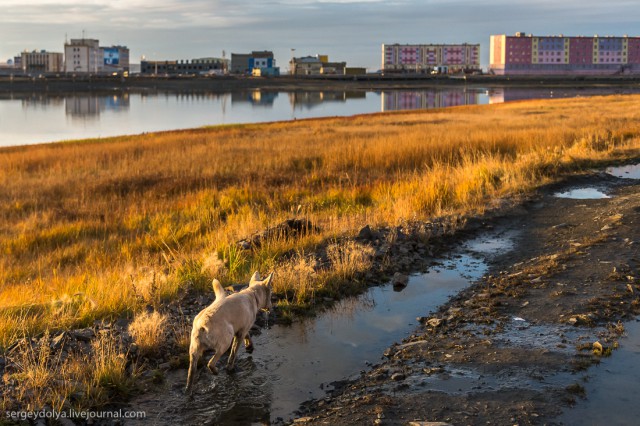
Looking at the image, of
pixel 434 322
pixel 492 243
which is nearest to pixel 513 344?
pixel 434 322

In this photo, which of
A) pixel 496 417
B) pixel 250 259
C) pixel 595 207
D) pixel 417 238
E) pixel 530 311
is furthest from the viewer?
pixel 595 207

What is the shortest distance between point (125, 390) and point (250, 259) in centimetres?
456

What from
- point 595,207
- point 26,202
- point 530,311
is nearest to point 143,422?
point 530,311

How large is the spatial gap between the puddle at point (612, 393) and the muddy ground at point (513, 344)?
0.10 metres

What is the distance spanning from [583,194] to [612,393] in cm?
1118

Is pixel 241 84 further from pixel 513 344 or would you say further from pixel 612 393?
pixel 612 393

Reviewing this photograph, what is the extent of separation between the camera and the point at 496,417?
5379mm

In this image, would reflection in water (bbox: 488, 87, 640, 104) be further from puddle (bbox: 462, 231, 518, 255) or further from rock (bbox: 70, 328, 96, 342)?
rock (bbox: 70, 328, 96, 342)

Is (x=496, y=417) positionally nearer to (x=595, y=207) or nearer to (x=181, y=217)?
(x=595, y=207)

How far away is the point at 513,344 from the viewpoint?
6.98 meters

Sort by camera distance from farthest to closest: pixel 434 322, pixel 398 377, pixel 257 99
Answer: pixel 257 99
pixel 434 322
pixel 398 377

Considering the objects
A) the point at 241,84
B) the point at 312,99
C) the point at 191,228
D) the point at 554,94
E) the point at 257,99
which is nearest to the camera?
the point at 191,228

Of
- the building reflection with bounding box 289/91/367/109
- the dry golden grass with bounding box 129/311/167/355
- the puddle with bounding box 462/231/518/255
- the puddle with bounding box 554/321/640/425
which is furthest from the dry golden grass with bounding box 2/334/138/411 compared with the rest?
the building reflection with bounding box 289/91/367/109

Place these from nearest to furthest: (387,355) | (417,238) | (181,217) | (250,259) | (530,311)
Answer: (387,355) → (530,311) → (250,259) → (417,238) → (181,217)
